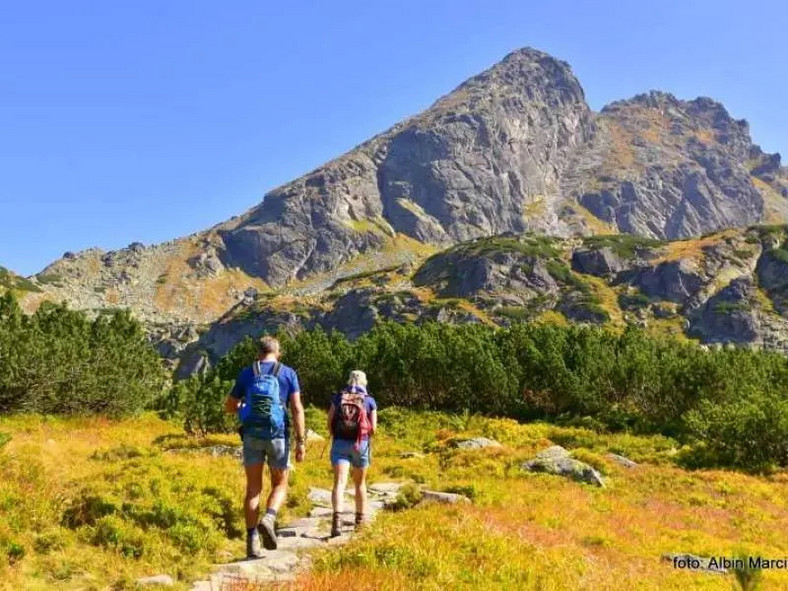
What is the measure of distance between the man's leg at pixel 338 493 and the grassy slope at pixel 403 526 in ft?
2.57

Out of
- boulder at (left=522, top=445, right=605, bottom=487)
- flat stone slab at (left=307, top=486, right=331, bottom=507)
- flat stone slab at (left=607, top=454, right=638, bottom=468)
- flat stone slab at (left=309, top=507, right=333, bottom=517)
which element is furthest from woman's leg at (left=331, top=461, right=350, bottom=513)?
flat stone slab at (left=607, top=454, right=638, bottom=468)

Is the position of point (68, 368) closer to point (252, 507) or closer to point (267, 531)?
point (252, 507)

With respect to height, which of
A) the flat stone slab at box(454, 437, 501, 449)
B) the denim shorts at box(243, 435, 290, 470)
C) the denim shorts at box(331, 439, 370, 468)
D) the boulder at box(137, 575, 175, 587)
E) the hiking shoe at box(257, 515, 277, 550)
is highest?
the denim shorts at box(243, 435, 290, 470)

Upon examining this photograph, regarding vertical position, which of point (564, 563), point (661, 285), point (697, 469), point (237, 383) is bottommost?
point (697, 469)

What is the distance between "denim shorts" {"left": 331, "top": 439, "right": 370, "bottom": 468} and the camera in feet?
36.6

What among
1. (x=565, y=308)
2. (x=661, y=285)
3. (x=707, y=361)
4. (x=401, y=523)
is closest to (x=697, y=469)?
(x=707, y=361)

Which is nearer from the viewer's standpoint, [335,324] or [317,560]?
[317,560]

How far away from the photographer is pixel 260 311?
602 feet

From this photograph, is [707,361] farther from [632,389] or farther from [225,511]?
[225,511]

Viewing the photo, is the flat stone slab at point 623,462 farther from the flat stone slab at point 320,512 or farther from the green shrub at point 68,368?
the green shrub at point 68,368

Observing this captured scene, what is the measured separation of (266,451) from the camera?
30.5 ft

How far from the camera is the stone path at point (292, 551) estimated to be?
8.02 m

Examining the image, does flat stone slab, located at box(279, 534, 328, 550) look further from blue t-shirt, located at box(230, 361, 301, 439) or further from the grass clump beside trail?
blue t-shirt, located at box(230, 361, 301, 439)

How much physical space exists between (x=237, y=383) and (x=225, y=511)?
3737mm
